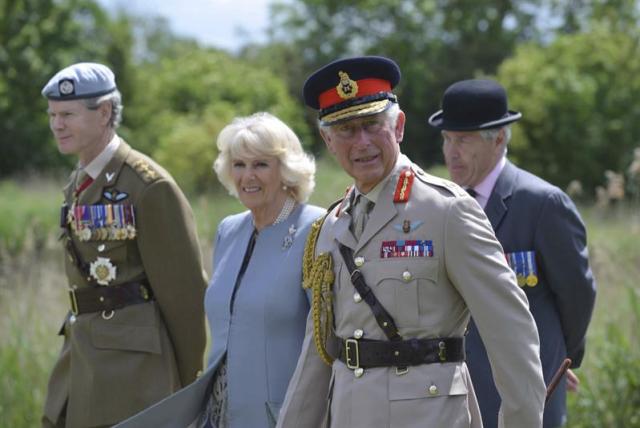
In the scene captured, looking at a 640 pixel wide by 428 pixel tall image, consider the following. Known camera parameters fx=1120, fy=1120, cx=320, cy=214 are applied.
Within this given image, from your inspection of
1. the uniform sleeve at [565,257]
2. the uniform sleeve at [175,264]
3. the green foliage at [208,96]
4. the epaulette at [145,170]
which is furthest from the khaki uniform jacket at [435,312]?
the green foliage at [208,96]

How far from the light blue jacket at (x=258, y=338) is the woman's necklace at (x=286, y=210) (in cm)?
12

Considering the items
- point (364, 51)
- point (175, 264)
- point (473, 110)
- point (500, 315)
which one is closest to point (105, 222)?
point (175, 264)

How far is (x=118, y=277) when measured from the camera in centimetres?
531

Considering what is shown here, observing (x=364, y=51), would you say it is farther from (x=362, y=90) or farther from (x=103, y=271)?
(x=362, y=90)

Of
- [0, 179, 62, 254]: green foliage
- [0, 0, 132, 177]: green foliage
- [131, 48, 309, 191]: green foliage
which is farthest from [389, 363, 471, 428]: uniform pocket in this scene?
[0, 0, 132, 177]: green foliage

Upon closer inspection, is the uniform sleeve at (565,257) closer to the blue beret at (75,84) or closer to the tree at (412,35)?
the blue beret at (75,84)

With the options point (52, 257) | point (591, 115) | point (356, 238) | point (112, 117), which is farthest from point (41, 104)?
point (356, 238)

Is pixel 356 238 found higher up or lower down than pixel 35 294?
higher up

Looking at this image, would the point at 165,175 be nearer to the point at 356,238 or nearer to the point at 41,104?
the point at 356,238

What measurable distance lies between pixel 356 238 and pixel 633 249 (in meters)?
7.08

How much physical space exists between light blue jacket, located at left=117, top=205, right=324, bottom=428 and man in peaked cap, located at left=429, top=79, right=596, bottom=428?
2.50ft

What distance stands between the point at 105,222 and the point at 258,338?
46.3 inches

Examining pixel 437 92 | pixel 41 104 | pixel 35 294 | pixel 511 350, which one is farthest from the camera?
pixel 437 92

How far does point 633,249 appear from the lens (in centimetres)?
1027
